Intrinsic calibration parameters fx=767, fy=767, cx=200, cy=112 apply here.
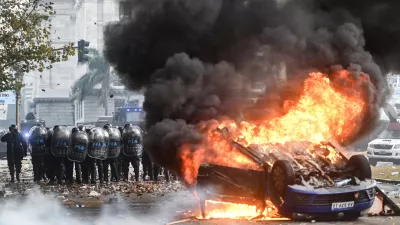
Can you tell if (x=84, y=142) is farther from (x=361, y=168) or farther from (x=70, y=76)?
(x=70, y=76)

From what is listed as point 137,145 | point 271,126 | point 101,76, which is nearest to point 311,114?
point 271,126

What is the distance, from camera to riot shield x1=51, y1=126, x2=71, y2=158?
76.7ft

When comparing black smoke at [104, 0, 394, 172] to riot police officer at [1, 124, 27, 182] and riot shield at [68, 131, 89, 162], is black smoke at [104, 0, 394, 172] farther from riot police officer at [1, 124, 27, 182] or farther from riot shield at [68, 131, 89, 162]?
riot police officer at [1, 124, 27, 182]

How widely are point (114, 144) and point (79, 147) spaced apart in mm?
1273

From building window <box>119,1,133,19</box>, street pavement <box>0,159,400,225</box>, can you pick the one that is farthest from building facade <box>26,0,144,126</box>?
building window <box>119,1,133,19</box>

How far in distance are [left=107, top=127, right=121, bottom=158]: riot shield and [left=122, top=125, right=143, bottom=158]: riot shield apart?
0.73 feet

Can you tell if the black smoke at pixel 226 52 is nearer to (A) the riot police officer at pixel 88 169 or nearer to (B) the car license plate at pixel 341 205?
(B) the car license plate at pixel 341 205

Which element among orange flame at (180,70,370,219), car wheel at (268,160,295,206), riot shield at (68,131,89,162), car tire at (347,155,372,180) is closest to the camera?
car wheel at (268,160,295,206)

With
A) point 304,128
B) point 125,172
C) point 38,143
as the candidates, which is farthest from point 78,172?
point 304,128

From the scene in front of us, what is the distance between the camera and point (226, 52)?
17.0 meters

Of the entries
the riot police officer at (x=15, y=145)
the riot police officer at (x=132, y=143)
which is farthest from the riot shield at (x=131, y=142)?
the riot police officer at (x=15, y=145)

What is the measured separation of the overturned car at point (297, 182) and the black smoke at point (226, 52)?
166 cm

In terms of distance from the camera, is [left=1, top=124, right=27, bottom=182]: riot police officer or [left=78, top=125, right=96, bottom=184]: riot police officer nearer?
[left=78, top=125, right=96, bottom=184]: riot police officer

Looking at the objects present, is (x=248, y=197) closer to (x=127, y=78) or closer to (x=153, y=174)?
(x=127, y=78)
